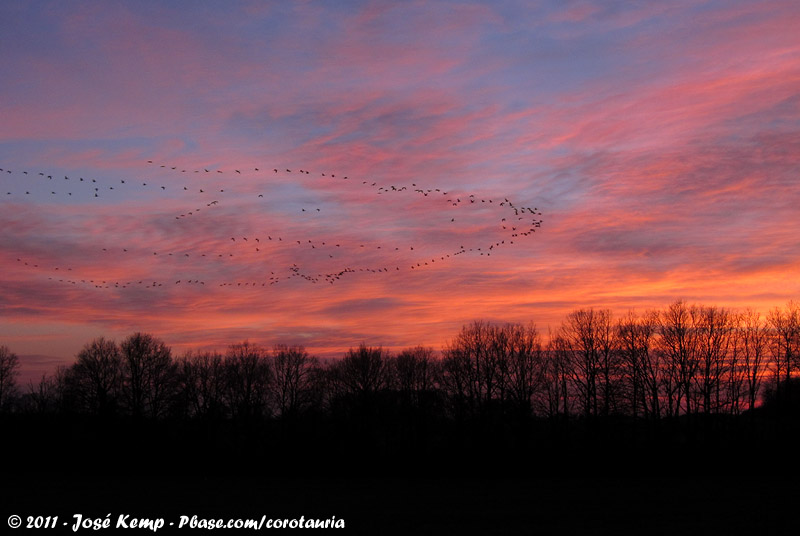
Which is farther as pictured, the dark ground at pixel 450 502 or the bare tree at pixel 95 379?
the bare tree at pixel 95 379

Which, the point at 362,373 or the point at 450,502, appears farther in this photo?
the point at 362,373

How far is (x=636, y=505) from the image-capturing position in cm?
4169

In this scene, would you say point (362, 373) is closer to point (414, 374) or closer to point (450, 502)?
point (414, 374)

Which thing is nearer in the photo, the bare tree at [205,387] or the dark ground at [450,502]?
the dark ground at [450,502]

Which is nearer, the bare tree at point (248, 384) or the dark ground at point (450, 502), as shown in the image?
the dark ground at point (450, 502)

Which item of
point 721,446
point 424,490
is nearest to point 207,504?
point 424,490

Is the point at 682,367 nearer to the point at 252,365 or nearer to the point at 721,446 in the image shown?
the point at 721,446

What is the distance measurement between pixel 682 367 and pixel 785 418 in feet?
37.9

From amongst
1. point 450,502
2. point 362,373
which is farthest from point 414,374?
point 450,502

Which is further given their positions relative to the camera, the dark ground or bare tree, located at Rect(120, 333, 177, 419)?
bare tree, located at Rect(120, 333, 177, 419)

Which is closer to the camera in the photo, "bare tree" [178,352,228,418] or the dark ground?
the dark ground

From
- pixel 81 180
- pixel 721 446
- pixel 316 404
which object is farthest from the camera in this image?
pixel 316 404

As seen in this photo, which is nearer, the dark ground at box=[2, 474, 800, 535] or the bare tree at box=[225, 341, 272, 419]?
the dark ground at box=[2, 474, 800, 535]

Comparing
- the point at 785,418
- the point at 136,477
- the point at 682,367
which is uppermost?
the point at 682,367
